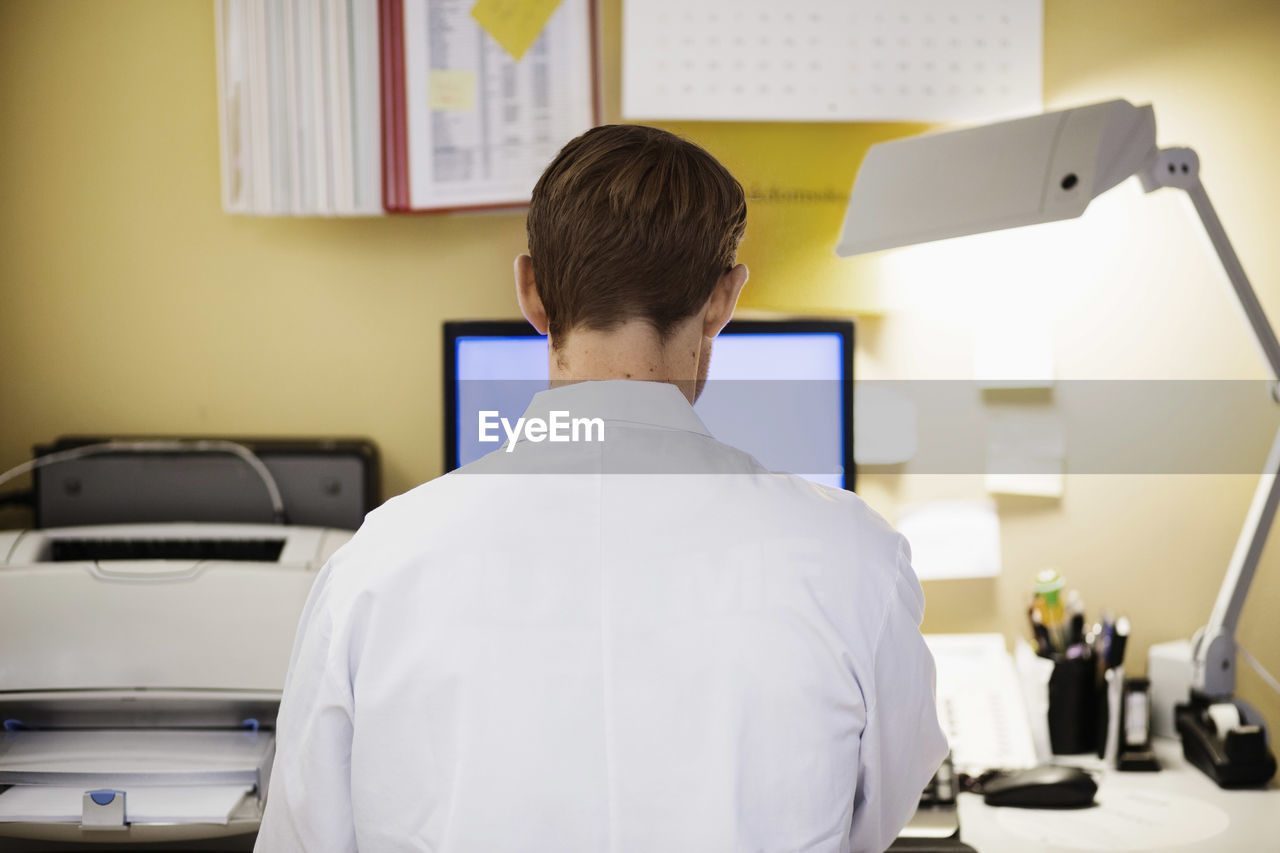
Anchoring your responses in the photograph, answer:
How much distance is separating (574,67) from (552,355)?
82cm

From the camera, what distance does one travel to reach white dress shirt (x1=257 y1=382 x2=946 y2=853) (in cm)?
66

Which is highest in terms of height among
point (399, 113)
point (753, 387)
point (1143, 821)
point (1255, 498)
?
point (399, 113)

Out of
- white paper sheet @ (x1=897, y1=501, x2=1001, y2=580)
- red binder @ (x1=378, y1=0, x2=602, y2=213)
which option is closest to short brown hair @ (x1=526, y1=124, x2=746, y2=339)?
red binder @ (x1=378, y1=0, x2=602, y2=213)

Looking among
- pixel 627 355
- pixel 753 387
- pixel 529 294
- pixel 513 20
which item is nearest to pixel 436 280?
pixel 513 20

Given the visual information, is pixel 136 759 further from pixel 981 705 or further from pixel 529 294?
pixel 981 705

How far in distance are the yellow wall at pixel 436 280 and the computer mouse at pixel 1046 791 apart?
0.38m

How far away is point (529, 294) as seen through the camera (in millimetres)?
821

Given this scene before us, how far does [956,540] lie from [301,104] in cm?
117

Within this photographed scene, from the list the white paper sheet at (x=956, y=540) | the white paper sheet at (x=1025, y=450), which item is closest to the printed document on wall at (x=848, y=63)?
the white paper sheet at (x=1025, y=450)

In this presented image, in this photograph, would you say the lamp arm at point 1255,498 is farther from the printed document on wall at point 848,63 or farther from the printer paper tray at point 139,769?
the printer paper tray at point 139,769

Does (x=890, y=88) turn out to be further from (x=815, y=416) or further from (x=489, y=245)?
(x=489, y=245)

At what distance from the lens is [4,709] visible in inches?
44.6

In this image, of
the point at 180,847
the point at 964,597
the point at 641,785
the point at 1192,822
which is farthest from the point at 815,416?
the point at 180,847

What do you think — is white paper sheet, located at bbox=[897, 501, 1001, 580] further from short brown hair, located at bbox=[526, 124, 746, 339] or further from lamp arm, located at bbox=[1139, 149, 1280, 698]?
short brown hair, located at bbox=[526, 124, 746, 339]
